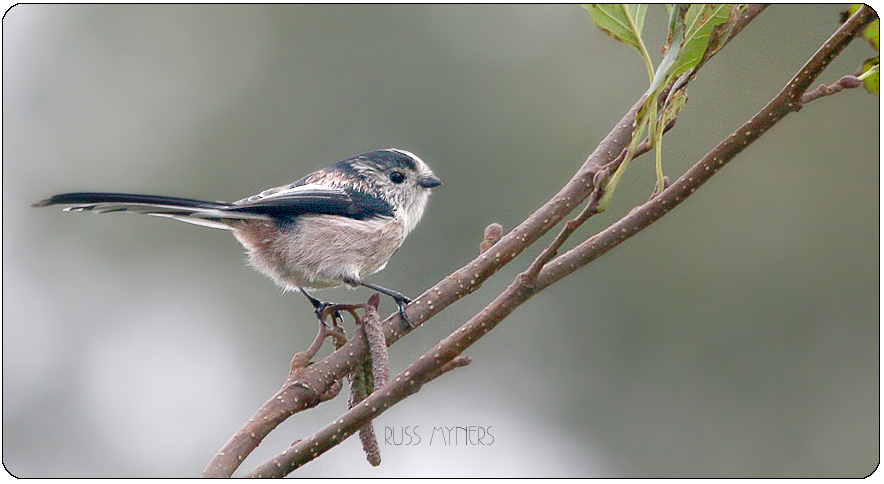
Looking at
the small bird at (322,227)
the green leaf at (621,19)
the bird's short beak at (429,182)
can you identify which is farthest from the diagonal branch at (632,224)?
the bird's short beak at (429,182)

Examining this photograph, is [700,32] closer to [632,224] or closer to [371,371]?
[632,224]

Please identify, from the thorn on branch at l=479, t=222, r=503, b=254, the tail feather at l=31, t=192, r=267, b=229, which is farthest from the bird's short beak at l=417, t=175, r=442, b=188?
the thorn on branch at l=479, t=222, r=503, b=254

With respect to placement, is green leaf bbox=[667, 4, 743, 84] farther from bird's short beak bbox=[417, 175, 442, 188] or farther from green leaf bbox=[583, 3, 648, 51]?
bird's short beak bbox=[417, 175, 442, 188]

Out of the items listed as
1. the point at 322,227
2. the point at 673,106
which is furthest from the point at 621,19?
the point at 322,227

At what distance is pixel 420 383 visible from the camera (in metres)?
0.96

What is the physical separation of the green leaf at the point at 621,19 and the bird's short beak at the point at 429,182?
1.50 meters

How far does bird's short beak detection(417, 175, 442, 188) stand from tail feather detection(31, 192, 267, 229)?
565 millimetres

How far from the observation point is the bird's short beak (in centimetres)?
255

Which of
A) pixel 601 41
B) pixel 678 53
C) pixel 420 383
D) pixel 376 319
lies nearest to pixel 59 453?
pixel 376 319

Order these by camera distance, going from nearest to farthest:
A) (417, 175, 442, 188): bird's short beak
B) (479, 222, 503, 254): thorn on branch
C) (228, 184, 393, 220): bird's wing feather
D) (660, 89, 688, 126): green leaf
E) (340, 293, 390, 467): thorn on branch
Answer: (660, 89, 688, 126): green leaf
(340, 293, 390, 467): thorn on branch
(479, 222, 503, 254): thorn on branch
(228, 184, 393, 220): bird's wing feather
(417, 175, 442, 188): bird's short beak

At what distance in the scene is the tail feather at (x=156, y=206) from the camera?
3.95ft

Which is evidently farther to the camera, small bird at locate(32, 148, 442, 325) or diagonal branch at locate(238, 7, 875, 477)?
small bird at locate(32, 148, 442, 325)

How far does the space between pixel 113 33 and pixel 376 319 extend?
3.21 metres

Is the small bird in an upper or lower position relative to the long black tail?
lower
